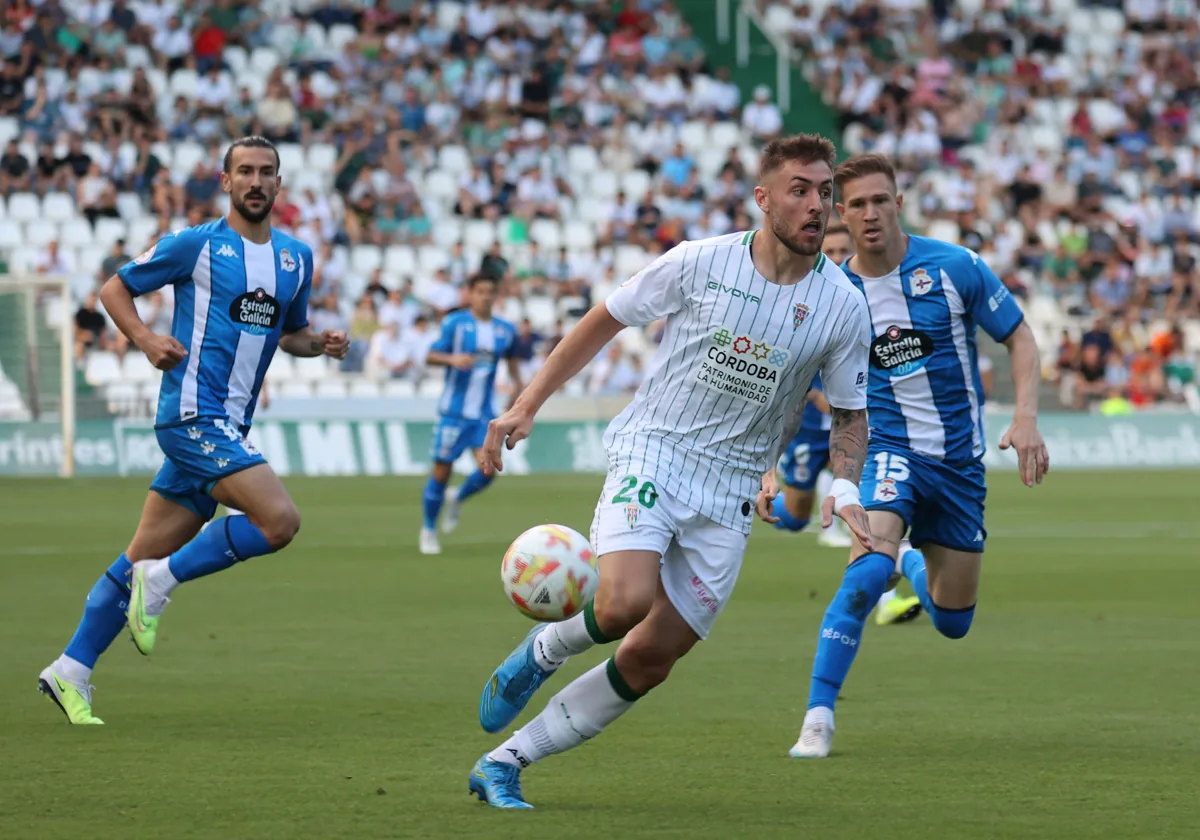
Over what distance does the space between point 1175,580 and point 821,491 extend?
8.64m

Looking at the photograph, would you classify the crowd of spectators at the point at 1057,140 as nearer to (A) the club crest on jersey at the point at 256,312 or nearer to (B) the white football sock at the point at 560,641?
(A) the club crest on jersey at the point at 256,312

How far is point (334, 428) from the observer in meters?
26.4

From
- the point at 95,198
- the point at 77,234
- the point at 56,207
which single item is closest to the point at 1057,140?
the point at 95,198

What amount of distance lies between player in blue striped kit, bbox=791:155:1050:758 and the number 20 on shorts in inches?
81.5

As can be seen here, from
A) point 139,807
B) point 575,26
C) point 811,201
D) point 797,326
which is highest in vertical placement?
point 575,26

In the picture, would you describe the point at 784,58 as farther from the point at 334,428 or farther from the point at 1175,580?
the point at 1175,580

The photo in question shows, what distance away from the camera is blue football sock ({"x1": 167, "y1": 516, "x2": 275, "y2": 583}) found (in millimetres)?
8102

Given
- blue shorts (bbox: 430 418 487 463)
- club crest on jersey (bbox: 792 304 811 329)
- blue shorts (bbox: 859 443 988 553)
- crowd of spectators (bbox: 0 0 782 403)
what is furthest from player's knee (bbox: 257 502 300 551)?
crowd of spectators (bbox: 0 0 782 403)

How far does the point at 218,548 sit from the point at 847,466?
2.95 metres

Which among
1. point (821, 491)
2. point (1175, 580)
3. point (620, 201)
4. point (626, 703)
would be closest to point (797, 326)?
point (626, 703)

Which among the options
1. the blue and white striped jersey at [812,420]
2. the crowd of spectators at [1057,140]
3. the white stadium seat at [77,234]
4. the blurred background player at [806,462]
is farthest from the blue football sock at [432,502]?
the crowd of spectators at [1057,140]

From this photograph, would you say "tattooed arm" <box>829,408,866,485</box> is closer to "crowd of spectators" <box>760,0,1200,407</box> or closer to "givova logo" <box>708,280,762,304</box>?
"givova logo" <box>708,280,762,304</box>

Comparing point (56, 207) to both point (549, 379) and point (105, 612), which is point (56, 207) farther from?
point (549, 379)

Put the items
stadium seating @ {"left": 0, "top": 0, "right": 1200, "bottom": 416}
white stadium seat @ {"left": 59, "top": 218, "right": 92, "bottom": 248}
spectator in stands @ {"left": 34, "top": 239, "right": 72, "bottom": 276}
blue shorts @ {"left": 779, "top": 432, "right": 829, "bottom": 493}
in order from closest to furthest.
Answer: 1. blue shorts @ {"left": 779, "top": 432, "right": 829, "bottom": 493}
2. spectator in stands @ {"left": 34, "top": 239, "right": 72, "bottom": 276}
3. white stadium seat @ {"left": 59, "top": 218, "right": 92, "bottom": 248}
4. stadium seating @ {"left": 0, "top": 0, "right": 1200, "bottom": 416}
